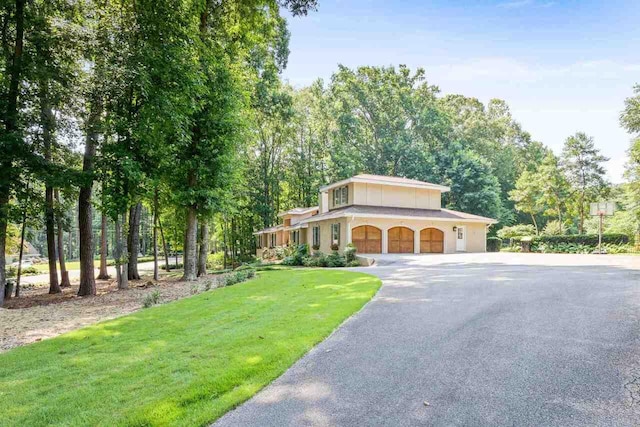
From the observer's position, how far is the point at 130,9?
460 inches

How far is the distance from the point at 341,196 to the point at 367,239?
445 cm

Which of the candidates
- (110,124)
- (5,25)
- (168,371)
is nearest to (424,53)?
(110,124)

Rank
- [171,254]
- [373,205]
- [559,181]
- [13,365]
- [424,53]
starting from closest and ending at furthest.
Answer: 1. [13,365]
2. [424,53]
3. [373,205]
4. [559,181]
5. [171,254]

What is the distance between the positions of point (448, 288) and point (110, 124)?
1155cm

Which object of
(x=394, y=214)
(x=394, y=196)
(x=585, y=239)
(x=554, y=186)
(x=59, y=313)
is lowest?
(x=59, y=313)

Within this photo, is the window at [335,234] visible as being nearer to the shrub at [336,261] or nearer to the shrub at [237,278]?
the shrub at [336,261]

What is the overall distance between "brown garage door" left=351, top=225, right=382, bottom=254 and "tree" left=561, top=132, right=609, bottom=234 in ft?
71.2

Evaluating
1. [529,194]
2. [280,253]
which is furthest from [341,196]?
[529,194]

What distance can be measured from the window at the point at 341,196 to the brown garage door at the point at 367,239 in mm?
2958

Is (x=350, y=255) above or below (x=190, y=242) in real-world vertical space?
below

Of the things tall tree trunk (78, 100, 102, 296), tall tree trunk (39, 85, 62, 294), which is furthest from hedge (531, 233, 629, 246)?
tall tree trunk (39, 85, 62, 294)

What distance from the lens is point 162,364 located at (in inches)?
180

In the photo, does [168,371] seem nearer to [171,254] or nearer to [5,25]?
→ [5,25]

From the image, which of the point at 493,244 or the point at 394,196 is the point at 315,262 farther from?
the point at 493,244
